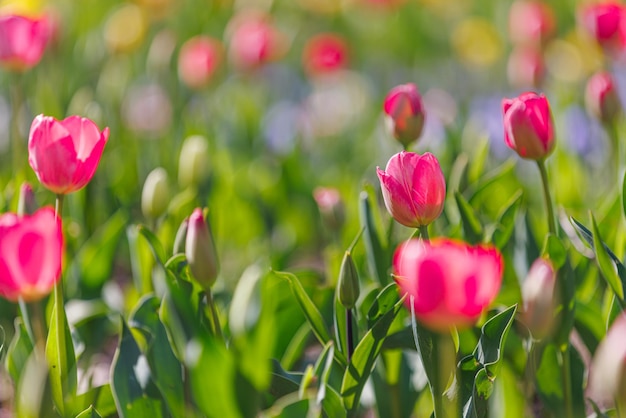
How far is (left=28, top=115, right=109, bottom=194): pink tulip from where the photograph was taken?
111 centimetres

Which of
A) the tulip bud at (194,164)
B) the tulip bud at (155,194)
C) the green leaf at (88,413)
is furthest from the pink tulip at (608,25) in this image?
the green leaf at (88,413)

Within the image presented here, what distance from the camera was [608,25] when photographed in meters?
1.89

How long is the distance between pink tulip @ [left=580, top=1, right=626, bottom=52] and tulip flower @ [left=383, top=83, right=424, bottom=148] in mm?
706

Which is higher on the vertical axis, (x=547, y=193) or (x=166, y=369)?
(x=547, y=193)

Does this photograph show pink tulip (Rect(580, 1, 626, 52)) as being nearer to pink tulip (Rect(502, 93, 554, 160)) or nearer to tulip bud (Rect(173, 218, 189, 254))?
pink tulip (Rect(502, 93, 554, 160))

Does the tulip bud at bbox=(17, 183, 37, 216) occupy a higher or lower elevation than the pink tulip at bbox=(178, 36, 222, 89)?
higher

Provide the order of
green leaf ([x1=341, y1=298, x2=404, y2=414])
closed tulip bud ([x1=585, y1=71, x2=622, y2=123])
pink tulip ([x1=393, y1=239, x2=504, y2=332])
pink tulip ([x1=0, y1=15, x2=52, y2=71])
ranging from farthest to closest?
pink tulip ([x1=0, y1=15, x2=52, y2=71]) < closed tulip bud ([x1=585, y1=71, x2=622, y2=123]) < green leaf ([x1=341, y1=298, x2=404, y2=414]) < pink tulip ([x1=393, y1=239, x2=504, y2=332])

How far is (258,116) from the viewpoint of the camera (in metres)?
3.03

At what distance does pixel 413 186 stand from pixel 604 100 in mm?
781

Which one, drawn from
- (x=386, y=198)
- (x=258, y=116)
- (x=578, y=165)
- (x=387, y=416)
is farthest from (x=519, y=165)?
(x=386, y=198)

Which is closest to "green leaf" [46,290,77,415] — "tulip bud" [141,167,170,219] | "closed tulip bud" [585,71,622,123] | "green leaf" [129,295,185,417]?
"green leaf" [129,295,185,417]

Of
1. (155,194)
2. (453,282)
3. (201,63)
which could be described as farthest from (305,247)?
(453,282)

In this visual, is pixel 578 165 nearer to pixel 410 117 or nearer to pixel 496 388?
pixel 410 117

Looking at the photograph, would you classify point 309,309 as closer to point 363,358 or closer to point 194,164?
point 363,358
